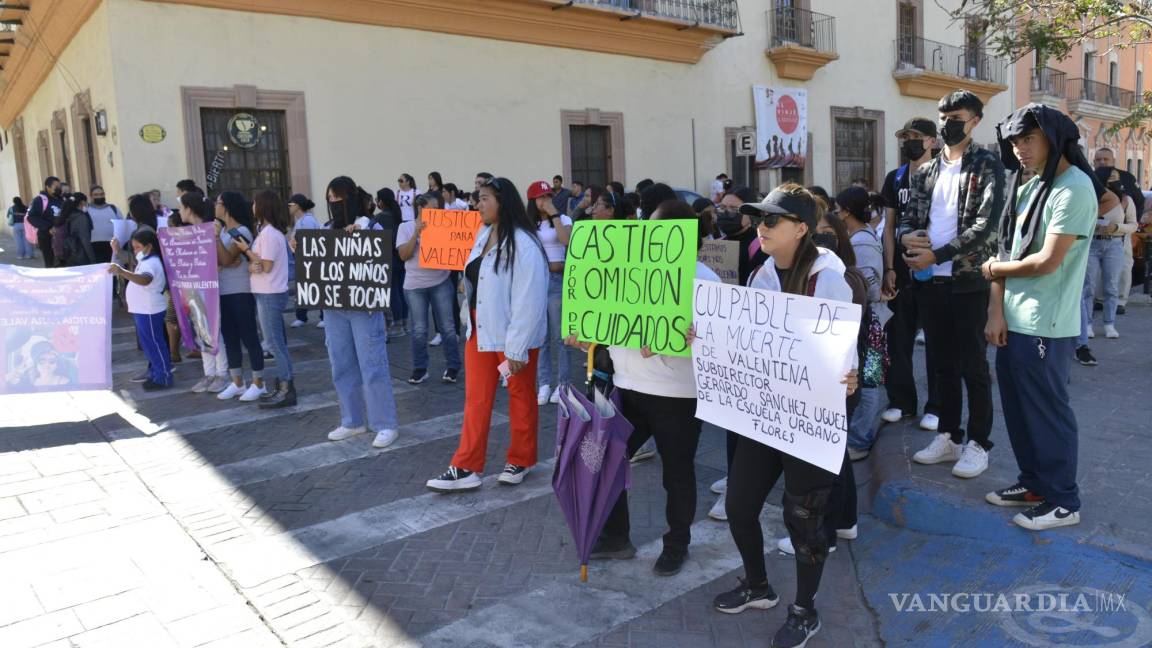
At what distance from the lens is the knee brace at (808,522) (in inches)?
122

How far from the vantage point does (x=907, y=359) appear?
579 centimetres

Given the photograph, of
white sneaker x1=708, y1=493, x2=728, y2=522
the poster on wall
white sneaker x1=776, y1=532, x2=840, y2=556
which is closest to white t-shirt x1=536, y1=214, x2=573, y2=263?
white sneaker x1=708, y1=493, x2=728, y2=522

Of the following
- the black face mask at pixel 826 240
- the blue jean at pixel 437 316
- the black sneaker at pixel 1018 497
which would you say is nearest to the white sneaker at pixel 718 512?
the black sneaker at pixel 1018 497

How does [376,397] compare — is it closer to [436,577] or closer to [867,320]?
[436,577]

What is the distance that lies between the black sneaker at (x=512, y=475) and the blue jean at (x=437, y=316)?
2804 mm

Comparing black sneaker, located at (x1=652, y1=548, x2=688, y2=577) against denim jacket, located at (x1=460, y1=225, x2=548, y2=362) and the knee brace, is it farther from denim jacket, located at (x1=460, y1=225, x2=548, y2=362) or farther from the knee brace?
denim jacket, located at (x1=460, y1=225, x2=548, y2=362)

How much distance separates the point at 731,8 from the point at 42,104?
17.8 metres

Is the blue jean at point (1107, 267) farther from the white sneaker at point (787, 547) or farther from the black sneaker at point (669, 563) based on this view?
the black sneaker at point (669, 563)

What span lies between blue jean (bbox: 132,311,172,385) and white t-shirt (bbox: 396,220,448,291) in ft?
7.65

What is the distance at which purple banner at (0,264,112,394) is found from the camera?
6.62 meters

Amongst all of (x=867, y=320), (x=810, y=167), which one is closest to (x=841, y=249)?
(x=867, y=320)

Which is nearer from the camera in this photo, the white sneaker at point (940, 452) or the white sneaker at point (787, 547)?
the white sneaker at point (787, 547)

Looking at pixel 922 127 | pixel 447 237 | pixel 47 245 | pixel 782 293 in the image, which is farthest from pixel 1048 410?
pixel 47 245

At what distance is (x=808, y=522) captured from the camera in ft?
10.2
